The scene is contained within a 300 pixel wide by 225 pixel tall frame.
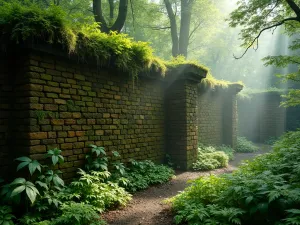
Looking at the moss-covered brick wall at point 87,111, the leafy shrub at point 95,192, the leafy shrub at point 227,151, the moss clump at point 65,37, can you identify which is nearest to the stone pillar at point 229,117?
the leafy shrub at point 227,151

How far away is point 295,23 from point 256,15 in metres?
1.16

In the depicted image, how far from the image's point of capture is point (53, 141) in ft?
13.3

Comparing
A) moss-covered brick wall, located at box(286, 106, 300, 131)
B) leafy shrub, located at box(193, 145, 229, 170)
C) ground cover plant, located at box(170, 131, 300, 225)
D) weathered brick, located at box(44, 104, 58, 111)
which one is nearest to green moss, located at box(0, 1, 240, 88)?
weathered brick, located at box(44, 104, 58, 111)

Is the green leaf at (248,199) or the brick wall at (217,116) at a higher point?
the brick wall at (217,116)

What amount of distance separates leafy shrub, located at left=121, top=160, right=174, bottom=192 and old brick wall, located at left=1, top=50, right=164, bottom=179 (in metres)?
0.30

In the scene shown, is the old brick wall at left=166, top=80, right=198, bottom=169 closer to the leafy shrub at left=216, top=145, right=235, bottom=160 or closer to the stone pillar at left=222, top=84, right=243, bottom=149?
the leafy shrub at left=216, top=145, right=235, bottom=160

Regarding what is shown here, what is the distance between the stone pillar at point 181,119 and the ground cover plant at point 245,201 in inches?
133

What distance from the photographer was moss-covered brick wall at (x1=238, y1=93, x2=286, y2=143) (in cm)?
1681

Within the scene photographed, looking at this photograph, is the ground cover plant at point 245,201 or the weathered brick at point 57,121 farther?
the weathered brick at point 57,121

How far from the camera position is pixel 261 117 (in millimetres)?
17172

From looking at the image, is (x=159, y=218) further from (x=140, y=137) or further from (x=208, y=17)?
(x=208, y=17)

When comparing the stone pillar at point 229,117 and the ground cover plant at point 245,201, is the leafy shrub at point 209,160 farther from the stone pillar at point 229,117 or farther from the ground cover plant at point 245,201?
the stone pillar at point 229,117

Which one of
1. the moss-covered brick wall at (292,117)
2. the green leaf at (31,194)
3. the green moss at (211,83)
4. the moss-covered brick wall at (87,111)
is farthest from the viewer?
the moss-covered brick wall at (292,117)

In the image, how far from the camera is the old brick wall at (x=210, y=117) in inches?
389
